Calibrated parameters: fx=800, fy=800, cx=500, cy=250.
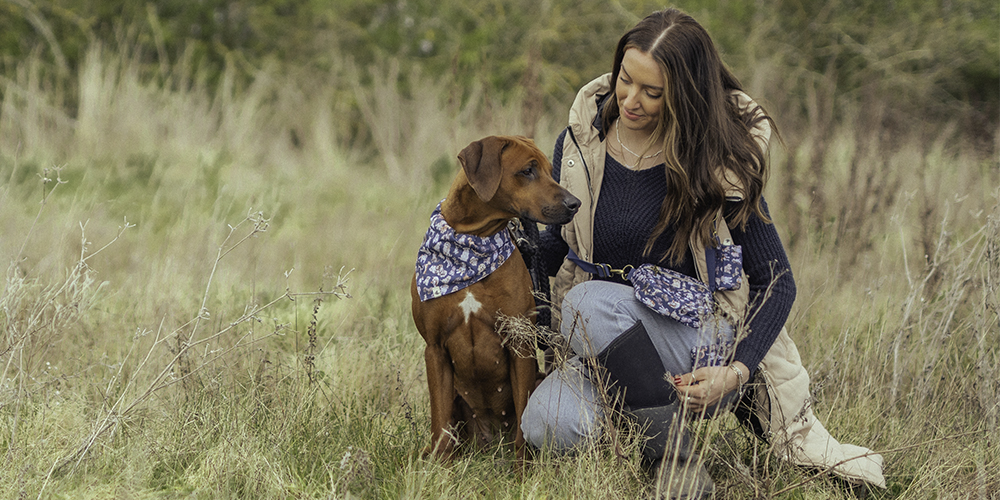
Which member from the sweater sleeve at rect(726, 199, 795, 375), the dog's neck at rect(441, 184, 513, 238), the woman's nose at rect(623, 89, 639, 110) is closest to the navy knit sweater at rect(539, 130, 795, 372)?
the sweater sleeve at rect(726, 199, 795, 375)

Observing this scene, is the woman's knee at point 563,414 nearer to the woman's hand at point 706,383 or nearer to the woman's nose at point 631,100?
the woman's hand at point 706,383

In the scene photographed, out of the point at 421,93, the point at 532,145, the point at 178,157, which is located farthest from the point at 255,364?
the point at 421,93

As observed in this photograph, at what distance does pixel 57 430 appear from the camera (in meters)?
2.55

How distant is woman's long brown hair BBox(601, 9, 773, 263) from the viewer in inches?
99.7

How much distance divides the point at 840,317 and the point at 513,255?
1792mm

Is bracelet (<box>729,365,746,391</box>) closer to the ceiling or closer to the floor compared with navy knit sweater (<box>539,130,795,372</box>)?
closer to the floor

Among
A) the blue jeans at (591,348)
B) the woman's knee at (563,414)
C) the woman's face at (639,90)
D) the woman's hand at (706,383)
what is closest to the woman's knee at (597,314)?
the blue jeans at (591,348)

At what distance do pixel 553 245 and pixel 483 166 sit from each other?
1.79 feet

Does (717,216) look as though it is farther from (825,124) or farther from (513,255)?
(825,124)

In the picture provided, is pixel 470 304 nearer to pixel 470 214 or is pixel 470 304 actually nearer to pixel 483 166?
pixel 470 214

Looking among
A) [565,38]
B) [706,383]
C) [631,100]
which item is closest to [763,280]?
[706,383]

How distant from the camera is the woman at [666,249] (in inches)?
96.0

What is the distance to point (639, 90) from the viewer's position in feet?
8.52

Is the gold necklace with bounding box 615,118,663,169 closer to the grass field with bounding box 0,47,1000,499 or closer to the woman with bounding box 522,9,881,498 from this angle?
the woman with bounding box 522,9,881,498
